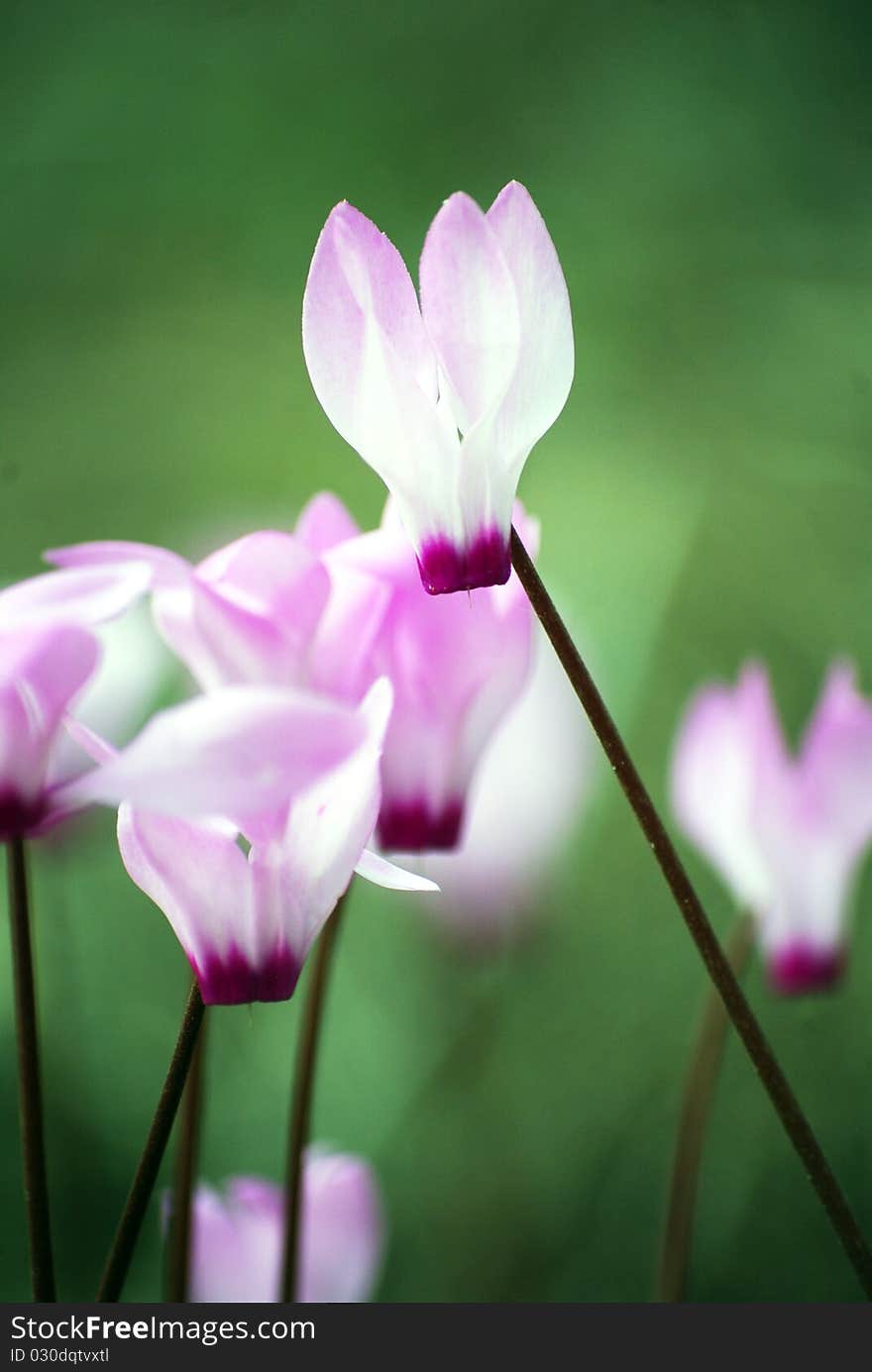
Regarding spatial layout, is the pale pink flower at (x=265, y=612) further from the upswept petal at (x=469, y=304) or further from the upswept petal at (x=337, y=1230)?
the upswept petal at (x=337, y=1230)

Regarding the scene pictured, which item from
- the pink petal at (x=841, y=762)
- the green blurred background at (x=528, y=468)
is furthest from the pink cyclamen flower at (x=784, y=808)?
the green blurred background at (x=528, y=468)

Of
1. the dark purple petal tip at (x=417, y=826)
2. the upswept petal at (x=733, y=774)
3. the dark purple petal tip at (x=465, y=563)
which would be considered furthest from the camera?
the upswept petal at (x=733, y=774)

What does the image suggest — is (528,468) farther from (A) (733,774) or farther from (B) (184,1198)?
(B) (184,1198)

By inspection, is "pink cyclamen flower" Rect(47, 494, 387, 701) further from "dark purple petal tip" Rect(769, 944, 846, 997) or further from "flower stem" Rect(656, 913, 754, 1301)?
"dark purple petal tip" Rect(769, 944, 846, 997)

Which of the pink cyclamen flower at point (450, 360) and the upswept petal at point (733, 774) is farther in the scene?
the upswept petal at point (733, 774)

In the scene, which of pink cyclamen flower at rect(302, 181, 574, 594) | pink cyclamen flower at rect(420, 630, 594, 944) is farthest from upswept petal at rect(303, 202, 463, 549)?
pink cyclamen flower at rect(420, 630, 594, 944)

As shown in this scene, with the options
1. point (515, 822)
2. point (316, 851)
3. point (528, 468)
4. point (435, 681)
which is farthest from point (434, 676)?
point (528, 468)
